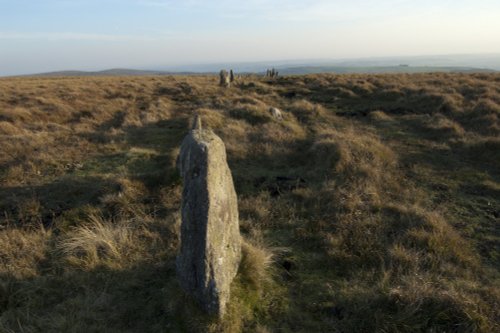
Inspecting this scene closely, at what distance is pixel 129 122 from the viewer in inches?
619

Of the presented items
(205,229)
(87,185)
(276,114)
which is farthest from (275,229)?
(276,114)

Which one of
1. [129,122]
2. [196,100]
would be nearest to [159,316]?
[129,122]

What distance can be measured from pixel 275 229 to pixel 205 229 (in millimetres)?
2876

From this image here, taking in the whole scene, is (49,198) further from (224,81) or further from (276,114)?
(224,81)

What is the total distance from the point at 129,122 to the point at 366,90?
1626 cm

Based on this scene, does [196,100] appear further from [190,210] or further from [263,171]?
[190,210]

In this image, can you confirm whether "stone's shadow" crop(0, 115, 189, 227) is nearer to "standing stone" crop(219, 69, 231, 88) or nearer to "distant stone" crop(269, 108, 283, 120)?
"distant stone" crop(269, 108, 283, 120)

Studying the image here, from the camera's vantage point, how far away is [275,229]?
7.13 metres

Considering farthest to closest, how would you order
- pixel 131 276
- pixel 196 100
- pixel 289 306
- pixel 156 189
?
pixel 196 100
pixel 156 189
pixel 131 276
pixel 289 306

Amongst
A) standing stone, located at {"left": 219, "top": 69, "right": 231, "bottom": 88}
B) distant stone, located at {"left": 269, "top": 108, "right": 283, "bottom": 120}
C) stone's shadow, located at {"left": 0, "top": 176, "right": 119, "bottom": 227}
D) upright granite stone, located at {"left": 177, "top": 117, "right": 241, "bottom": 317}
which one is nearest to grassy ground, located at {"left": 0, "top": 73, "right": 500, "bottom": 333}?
stone's shadow, located at {"left": 0, "top": 176, "right": 119, "bottom": 227}

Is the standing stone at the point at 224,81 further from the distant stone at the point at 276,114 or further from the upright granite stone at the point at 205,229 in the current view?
the upright granite stone at the point at 205,229

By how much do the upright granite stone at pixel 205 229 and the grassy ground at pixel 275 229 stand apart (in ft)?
0.91

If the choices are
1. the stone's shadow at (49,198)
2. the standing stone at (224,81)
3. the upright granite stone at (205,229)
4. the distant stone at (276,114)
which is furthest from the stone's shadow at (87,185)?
the standing stone at (224,81)

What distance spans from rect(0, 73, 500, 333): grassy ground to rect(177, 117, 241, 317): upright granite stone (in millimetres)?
278
